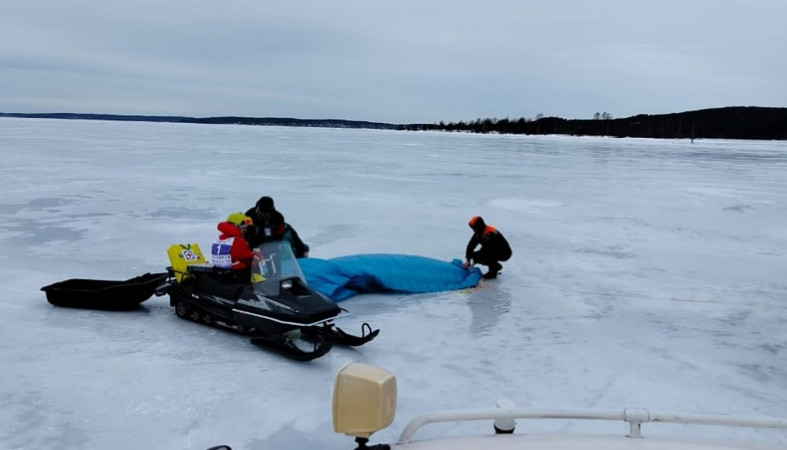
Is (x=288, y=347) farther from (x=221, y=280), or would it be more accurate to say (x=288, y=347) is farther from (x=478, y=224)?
(x=478, y=224)

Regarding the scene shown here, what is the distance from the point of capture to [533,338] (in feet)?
14.7

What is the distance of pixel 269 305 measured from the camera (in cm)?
418

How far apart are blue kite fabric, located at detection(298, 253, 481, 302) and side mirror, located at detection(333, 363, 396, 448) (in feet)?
11.7

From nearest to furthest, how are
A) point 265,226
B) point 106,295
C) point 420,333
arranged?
point 420,333, point 106,295, point 265,226

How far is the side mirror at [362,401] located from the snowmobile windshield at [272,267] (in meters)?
2.61

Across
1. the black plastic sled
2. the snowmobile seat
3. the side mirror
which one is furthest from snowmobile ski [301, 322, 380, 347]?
the side mirror

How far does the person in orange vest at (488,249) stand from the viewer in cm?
616

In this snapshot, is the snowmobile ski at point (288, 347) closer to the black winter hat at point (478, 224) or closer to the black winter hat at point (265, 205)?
the black winter hat at point (265, 205)

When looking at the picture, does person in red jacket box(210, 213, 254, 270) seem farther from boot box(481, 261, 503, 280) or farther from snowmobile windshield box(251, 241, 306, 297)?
boot box(481, 261, 503, 280)

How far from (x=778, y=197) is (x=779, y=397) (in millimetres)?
12602

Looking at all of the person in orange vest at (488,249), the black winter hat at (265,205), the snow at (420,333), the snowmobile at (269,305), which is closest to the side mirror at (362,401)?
the snow at (420,333)

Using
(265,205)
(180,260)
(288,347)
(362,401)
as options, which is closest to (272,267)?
(288,347)

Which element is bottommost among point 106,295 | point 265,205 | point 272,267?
point 106,295

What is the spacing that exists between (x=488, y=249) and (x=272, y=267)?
99.5 inches
